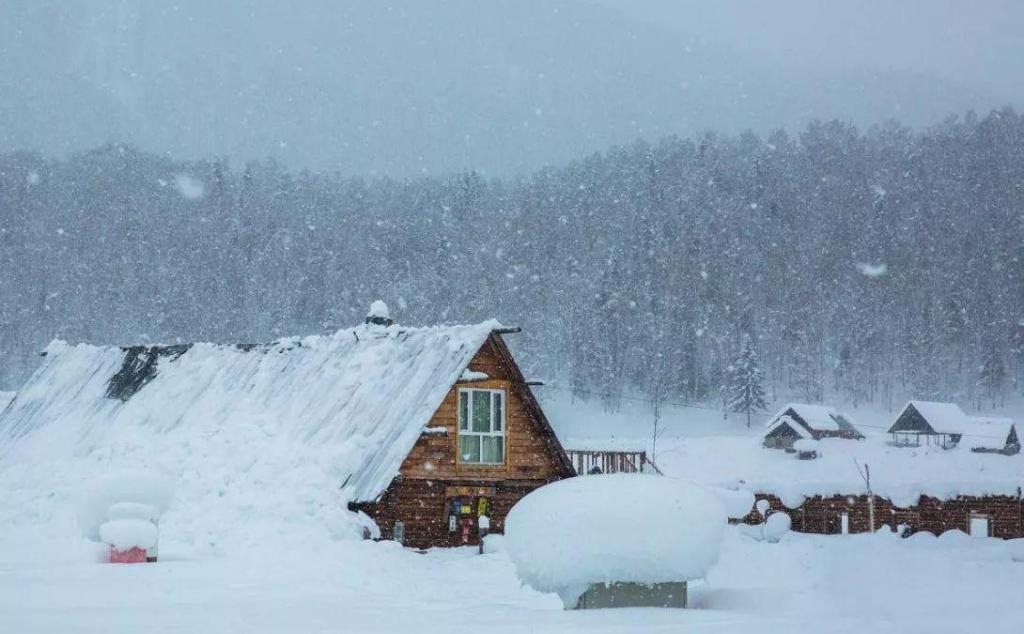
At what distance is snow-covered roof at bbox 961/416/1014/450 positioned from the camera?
8750 cm

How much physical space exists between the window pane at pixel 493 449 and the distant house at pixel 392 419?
0.04m

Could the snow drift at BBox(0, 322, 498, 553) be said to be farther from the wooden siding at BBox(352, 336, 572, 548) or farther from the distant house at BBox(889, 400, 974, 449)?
the distant house at BBox(889, 400, 974, 449)

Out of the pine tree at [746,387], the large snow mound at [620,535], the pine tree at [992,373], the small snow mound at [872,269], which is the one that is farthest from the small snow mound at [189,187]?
the large snow mound at [620,535]

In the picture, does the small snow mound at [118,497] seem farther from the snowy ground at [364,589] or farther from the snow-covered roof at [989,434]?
the snow-covered roof at [989,434]

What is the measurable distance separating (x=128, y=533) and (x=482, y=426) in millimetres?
12355

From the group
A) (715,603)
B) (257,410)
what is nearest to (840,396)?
(257,410)

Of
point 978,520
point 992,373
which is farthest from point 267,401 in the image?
point 992,373

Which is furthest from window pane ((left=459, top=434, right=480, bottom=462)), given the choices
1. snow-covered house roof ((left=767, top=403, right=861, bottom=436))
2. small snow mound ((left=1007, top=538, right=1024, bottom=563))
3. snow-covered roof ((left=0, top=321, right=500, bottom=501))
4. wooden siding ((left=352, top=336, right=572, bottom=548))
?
snow-covered house roof ((left=767, top=403, right=861, bottom=436))

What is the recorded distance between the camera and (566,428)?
323 feet

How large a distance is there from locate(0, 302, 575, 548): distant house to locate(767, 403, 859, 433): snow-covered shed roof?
6182cm

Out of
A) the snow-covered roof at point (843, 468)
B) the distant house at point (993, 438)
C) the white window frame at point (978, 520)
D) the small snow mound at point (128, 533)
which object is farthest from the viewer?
the distant house at point (993, 438)

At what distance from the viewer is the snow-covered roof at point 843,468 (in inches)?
1919

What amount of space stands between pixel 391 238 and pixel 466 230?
868 centimetres

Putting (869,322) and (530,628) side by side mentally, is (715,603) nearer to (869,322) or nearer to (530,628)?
(530,628)
